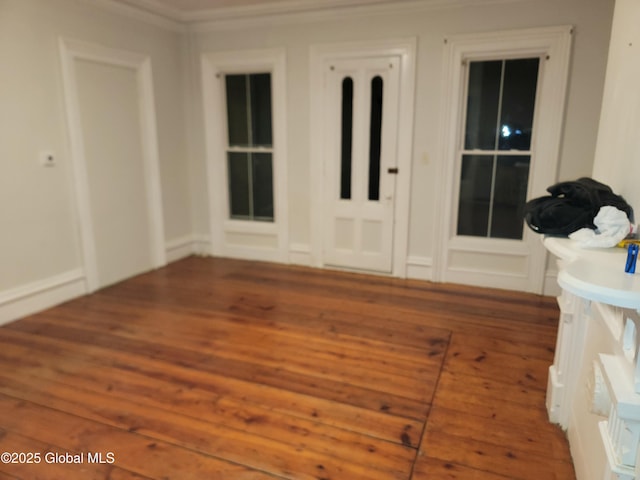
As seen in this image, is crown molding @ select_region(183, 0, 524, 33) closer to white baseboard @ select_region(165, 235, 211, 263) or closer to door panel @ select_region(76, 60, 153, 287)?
door panel @ select_region(76, 60, 153, 287)

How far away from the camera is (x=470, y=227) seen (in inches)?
168

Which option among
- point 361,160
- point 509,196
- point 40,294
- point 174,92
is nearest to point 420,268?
point 509,196

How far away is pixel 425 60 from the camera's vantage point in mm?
4051

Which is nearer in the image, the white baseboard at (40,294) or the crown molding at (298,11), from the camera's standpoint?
the white baseboard at (40,294)

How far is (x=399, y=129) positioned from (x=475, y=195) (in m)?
0.97

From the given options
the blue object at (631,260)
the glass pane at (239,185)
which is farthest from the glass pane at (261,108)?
the blue object at (631,260)

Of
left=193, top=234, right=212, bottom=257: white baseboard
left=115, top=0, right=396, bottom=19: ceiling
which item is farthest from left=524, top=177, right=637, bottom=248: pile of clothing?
left=193, top=234, right=212, bottom=257: white baseboard

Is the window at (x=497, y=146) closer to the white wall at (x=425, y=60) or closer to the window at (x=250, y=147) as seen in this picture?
the white wall at (x=425, y=60)

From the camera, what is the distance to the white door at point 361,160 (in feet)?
14.0

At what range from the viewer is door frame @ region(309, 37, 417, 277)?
4.11 metres

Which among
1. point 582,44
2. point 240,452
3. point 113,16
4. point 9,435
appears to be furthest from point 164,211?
point 582,44

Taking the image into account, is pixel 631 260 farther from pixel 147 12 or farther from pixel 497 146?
pixel 147 12

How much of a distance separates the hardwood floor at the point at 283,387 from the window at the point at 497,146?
730mm

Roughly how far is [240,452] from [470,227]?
123 inches
